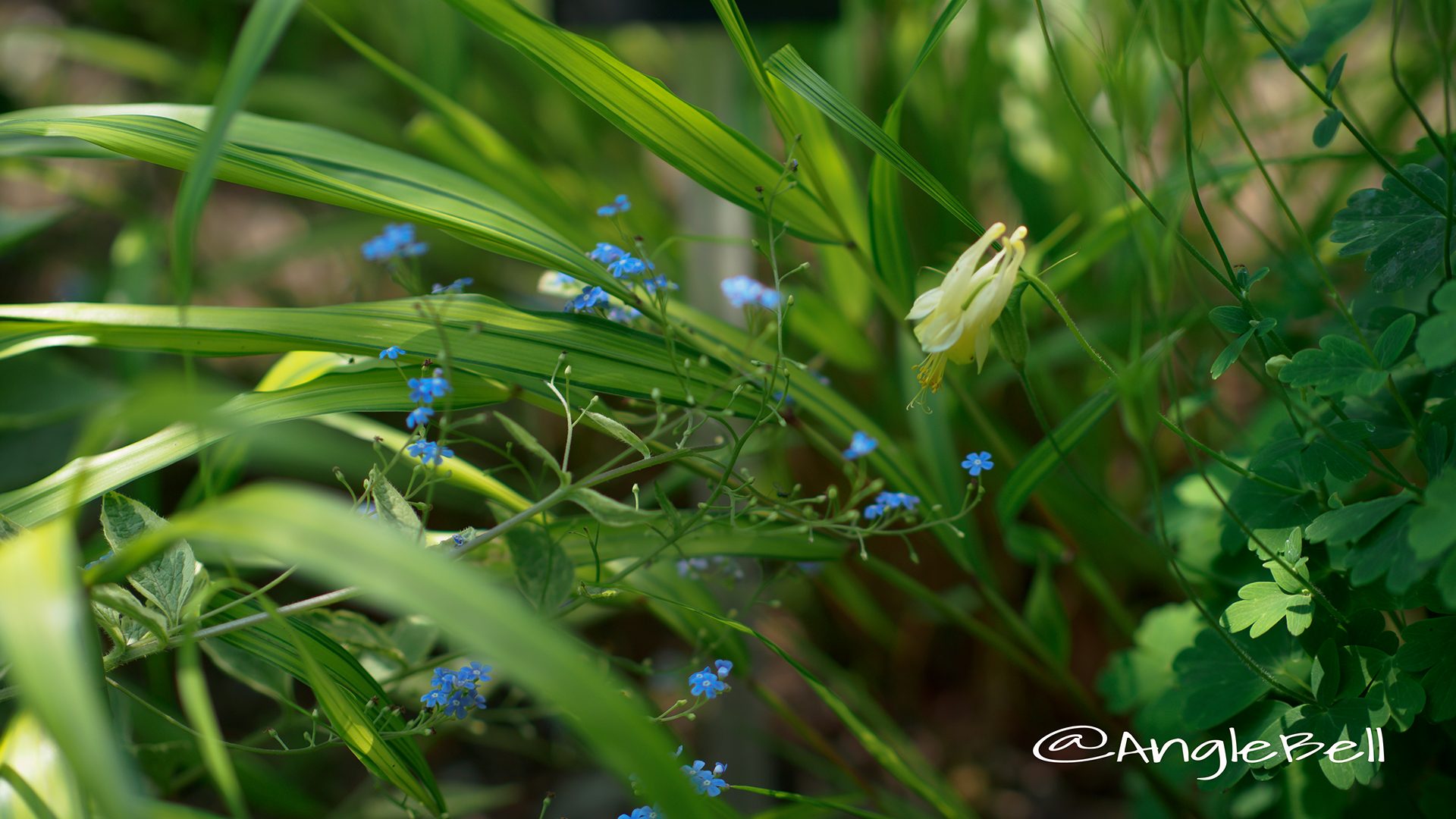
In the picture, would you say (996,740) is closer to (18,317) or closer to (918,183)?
(918,183)

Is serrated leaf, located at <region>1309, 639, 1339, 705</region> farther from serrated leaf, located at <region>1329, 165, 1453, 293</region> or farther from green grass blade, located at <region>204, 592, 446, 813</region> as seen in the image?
green grass blade, located at <region>204, 592, 446, 813</region>

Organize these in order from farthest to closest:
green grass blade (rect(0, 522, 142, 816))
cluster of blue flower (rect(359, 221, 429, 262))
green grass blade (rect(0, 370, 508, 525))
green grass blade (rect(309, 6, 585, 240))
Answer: green grass blade (rect(309, 6, 585, 240)), cluster of blue flower (rect(359, 221, 429, 262)), green grass blade (rect(0, 370, 508, 525)), green grass blade (rect(0, 522, 142, 816))

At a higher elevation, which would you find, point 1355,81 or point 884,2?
point 884,2

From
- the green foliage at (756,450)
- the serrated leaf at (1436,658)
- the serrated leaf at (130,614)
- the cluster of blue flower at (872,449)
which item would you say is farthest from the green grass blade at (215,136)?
the serrated leaf at (1436,658)

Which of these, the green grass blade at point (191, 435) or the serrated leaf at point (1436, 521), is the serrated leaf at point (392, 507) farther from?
the serrated leaf at point (1436, 521)

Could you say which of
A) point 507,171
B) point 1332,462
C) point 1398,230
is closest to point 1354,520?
point 1332,462

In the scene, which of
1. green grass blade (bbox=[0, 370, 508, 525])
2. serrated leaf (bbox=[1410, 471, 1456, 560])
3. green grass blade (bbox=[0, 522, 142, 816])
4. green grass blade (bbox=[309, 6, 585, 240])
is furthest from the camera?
green grass blade (bbox=[309, 6, 585, 240])

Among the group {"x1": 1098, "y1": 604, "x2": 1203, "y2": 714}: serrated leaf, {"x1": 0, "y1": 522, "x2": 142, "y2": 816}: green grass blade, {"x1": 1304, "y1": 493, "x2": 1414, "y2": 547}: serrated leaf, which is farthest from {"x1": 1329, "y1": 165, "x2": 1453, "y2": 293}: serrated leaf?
{"x1": 0, "y1": 522, "x2": 142, "y2": 816}: green grass blade

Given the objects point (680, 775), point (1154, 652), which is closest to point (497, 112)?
point (1154, 652)
